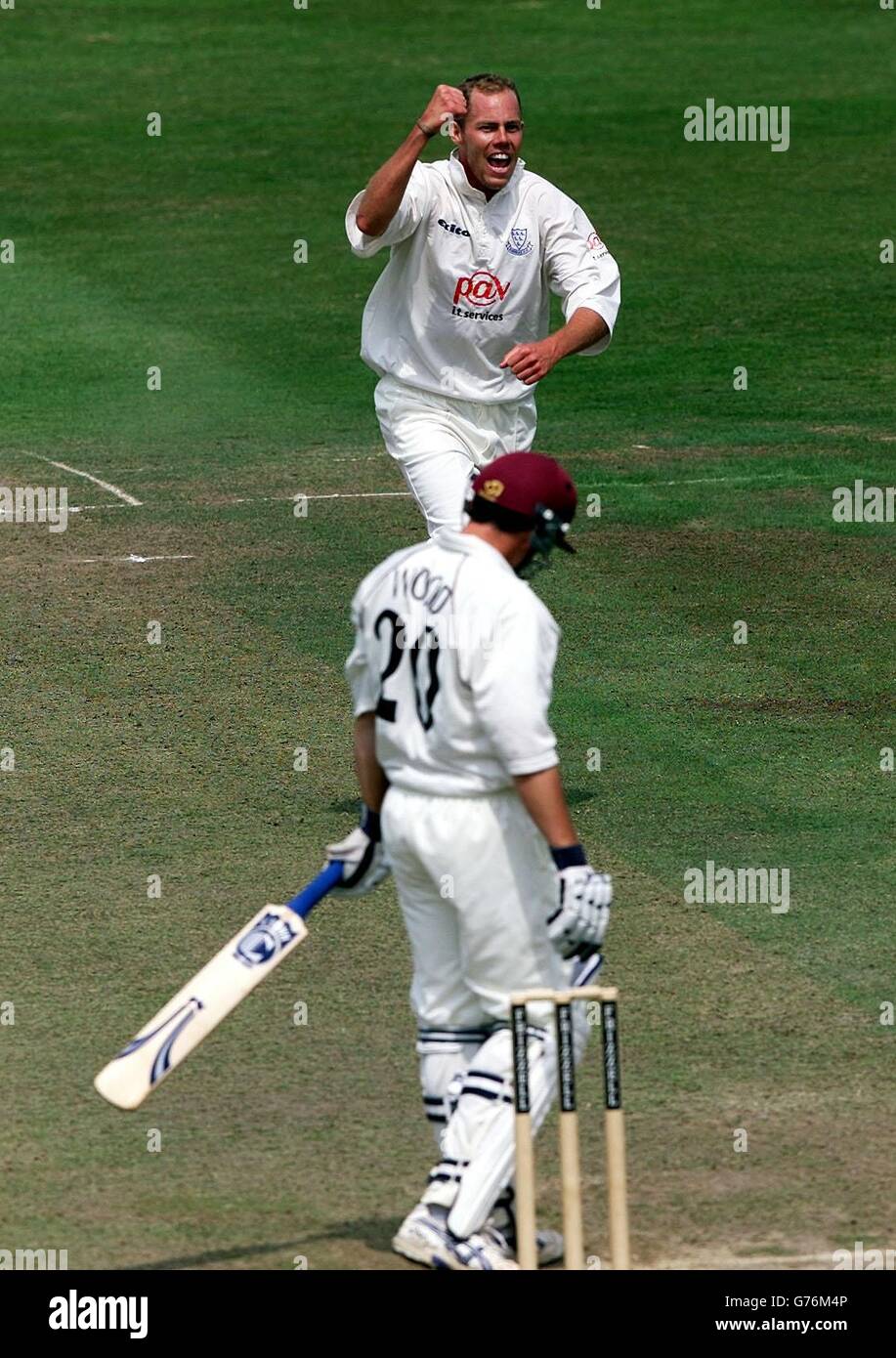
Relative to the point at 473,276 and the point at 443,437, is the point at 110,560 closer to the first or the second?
the point at 443,437

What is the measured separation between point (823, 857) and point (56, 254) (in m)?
13.9

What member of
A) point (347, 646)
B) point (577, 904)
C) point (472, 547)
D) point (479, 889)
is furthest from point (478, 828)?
point (347, 646)

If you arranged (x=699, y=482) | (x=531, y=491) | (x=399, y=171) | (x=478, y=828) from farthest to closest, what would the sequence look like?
(x=699, y=482) → (x=399, y=171) → (x=531, y=491) → (x=478, y=828)

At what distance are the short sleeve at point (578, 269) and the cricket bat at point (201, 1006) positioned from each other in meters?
4.07

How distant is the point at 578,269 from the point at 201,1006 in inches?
179

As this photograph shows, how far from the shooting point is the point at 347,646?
11.7 meters

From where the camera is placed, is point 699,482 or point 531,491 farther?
point 699,482

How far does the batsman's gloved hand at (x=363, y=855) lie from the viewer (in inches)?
256

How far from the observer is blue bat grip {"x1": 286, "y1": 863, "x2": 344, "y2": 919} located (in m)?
6.40

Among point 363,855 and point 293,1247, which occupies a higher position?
point 363,855

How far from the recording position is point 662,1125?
7.05 metres

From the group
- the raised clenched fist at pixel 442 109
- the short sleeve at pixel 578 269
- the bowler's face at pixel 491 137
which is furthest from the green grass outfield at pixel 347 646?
the raised clenched fist at pixel 442 109

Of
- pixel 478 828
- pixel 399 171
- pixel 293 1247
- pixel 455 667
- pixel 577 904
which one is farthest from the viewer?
pixel 399 171

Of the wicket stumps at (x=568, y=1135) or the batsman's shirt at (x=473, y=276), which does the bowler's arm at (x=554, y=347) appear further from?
the wicket stumps at (x=568, y=1135)
